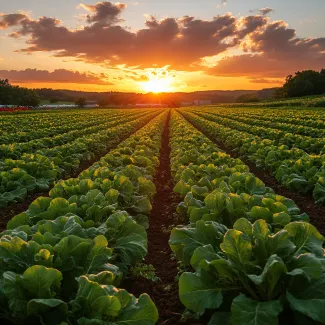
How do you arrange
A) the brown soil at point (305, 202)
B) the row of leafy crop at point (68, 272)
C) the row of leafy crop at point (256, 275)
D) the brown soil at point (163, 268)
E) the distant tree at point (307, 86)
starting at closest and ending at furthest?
the row of leafy crop at point (68, 272) → the row of leafy crop at point (256, 275) → the brown soil at point (163, 268) → the brown soil at point (305, 202) → the distant tree at point (307, 86)

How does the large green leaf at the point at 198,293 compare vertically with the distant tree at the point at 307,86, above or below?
below

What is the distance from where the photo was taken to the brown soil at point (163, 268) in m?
3.89

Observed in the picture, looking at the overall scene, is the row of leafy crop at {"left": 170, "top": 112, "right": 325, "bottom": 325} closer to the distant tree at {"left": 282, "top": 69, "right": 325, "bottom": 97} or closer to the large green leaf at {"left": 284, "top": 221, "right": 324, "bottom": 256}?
the large green leaf at {"left": 284, "top": 221, "right": 324, "bottom": 256}

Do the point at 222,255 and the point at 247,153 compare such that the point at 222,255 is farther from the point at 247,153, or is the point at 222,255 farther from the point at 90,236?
the point at 247,153

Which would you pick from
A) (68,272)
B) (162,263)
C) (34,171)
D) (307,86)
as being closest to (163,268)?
(162,263)

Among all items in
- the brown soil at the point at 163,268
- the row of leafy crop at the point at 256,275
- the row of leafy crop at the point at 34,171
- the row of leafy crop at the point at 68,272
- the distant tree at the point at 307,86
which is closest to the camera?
the row of leafy crop at the point at 68,272

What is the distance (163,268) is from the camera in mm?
4953

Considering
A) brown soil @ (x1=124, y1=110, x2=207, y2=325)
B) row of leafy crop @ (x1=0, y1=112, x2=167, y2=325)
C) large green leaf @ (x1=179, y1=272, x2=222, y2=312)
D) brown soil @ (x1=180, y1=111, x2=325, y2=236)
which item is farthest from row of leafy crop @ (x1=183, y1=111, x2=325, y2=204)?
large green leaf @ (x1=179, y1=272, x2=222, y2=312)

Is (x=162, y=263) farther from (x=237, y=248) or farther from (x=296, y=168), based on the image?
(x=296, y=168)

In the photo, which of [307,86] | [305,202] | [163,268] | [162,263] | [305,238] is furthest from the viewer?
[307,86]

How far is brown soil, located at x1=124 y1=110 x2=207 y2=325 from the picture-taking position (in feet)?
12.8

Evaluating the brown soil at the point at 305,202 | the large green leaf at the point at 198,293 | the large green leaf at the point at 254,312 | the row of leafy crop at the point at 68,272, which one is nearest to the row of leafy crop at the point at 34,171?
the row of leafy crop at the point at 68,272

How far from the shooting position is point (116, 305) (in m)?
2.56

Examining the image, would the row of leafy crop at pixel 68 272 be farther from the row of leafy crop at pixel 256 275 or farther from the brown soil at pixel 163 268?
the row of leafy crop at pixel 256 275
